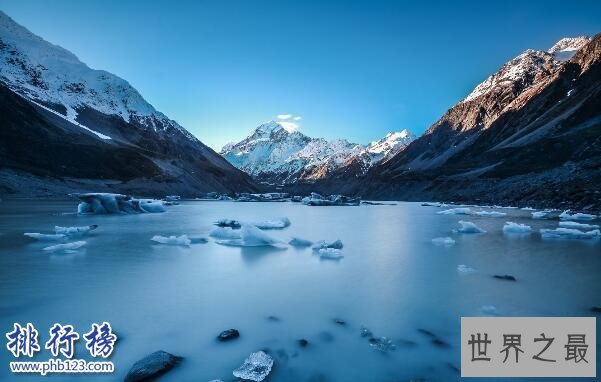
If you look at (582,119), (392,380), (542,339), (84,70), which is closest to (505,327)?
(542,339)

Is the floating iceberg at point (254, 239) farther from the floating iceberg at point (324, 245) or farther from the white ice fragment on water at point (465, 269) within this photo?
the white ice fragment on water at point (465, 269)

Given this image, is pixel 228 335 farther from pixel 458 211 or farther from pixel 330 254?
pixel 458 211

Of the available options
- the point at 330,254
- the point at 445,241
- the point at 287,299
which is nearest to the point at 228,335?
the point at 287,299

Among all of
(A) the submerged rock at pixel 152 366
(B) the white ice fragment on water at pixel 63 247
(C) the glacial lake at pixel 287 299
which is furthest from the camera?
(B) the white ice fragment on water at pixel 63 247

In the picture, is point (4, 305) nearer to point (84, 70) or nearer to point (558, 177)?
point (558, 177)

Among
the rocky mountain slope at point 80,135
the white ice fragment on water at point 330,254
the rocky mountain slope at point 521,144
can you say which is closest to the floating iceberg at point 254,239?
the white ice fragment on water at point 330,254

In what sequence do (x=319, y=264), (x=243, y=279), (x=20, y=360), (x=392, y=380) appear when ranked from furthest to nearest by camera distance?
(x=319, y=264) < (x=243, y=279) < (x=20, y=360) < (x=392, y=380)

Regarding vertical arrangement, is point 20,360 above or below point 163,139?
below
